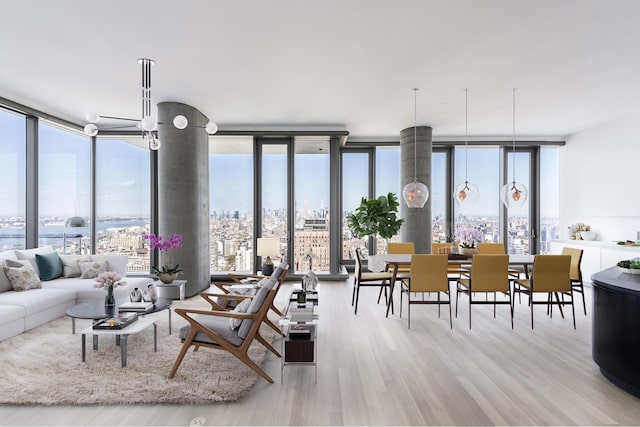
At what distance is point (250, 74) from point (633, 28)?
13.2 feet

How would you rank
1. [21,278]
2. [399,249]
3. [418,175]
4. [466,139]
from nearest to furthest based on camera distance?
[21,278] < [399,249] < [418,175] < [466,139]

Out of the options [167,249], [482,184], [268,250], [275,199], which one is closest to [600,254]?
[482,184]

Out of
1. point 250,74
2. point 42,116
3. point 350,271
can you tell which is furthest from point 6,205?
point 350,271

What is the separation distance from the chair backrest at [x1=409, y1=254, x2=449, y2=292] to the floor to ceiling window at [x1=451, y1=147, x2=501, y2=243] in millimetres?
4063

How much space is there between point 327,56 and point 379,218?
150 inches

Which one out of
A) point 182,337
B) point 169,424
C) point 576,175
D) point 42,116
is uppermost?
point 42,116

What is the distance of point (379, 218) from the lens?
701 cm

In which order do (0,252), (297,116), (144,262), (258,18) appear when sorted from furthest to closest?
(144,262) → (297,116) → (0,252) → (258,18)

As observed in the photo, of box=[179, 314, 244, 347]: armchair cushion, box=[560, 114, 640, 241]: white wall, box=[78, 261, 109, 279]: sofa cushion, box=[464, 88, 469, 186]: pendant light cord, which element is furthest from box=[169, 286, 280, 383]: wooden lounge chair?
box=[560, 114, 640, 241]: white wall

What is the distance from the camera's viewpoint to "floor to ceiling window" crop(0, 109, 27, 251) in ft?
16.7

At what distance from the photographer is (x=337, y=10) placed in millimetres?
2988

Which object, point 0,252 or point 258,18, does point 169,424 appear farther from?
point 0,252

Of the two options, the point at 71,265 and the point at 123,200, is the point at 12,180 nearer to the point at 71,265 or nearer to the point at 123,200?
the point at 71,265

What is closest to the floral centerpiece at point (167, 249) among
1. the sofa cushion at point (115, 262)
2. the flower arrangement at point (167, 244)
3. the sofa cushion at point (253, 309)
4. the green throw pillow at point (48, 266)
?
the flower arrangement at point (167, 244)
